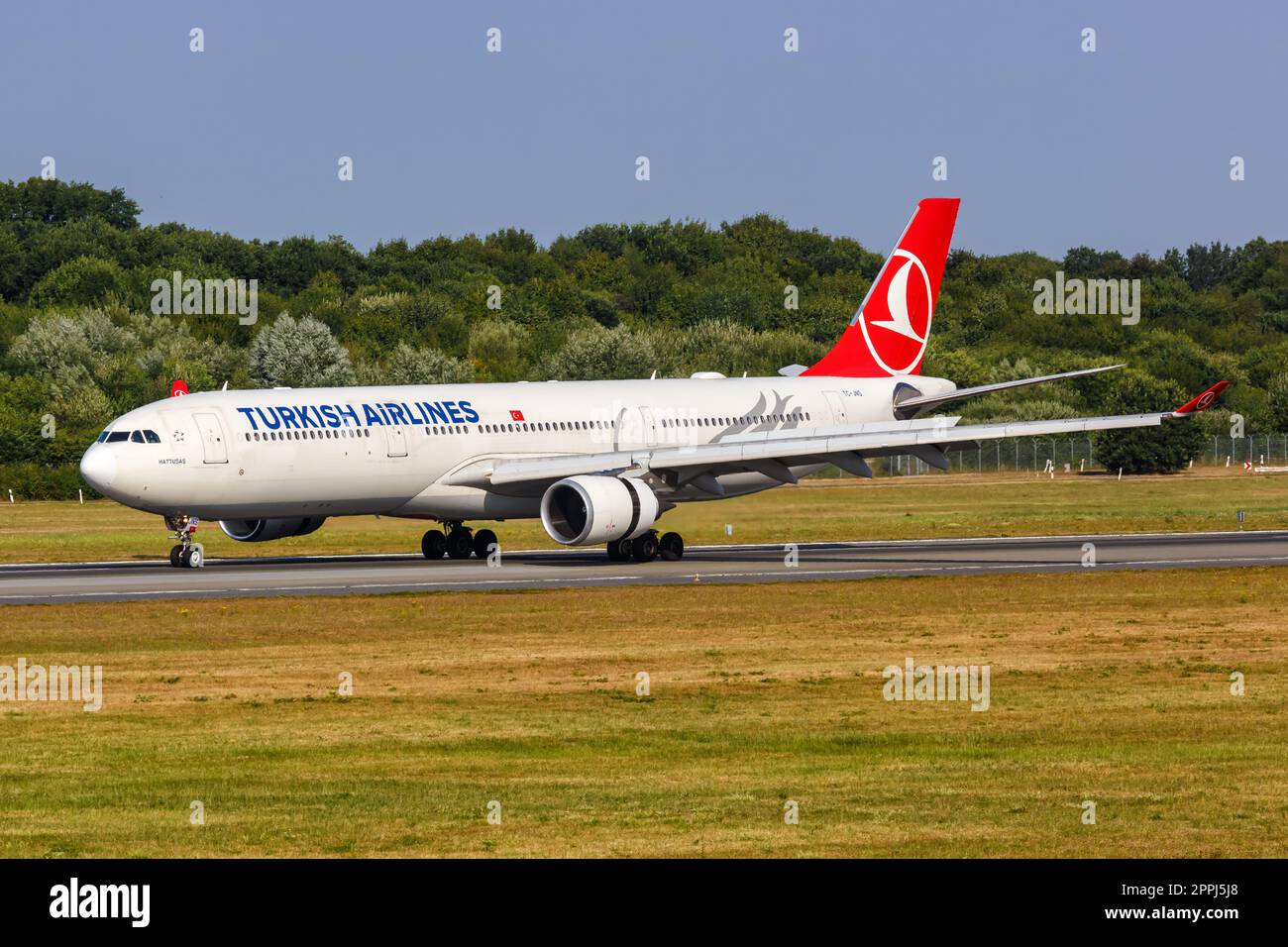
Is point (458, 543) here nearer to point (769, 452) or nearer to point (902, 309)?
point (769, 452)

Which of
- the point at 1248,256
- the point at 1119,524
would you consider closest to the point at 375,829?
the point at 1119,524

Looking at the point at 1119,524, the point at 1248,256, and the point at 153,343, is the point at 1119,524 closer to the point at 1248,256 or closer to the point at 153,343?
the point at 153,343

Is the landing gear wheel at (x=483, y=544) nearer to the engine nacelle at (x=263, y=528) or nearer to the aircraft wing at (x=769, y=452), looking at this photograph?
the aircraft wing at (x=769, y=452)

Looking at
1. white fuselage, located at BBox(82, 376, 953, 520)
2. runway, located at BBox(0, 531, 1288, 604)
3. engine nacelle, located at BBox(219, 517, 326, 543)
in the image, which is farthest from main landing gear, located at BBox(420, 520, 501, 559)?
engine nacelle, located at BBox(219, 517, 326, 543)

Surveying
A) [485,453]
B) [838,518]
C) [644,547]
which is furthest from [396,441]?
[838,518]

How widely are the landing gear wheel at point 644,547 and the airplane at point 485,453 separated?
24mm

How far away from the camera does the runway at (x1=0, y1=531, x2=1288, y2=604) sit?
133 ft

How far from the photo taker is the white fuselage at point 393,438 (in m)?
43.1

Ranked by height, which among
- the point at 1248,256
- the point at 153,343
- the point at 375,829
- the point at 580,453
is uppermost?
the point at 1248,256

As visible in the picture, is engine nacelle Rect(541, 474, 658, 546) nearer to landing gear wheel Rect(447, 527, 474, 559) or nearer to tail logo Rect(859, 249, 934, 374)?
landing gear wheel Rect(447, 527, 474, 559)

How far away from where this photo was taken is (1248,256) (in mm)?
194250

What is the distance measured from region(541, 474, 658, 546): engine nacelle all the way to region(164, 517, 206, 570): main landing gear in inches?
323

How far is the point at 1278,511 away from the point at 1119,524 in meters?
7.41
